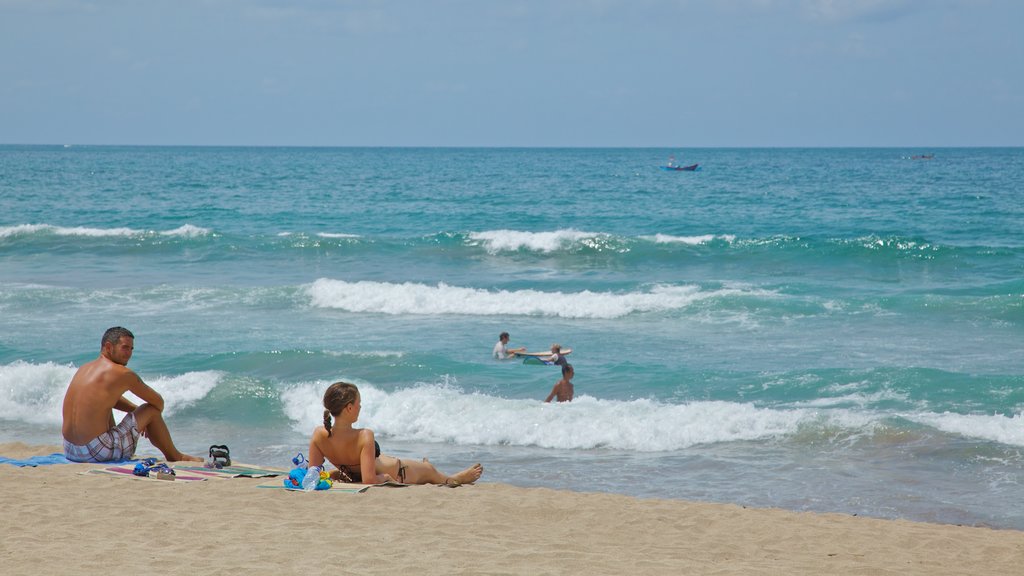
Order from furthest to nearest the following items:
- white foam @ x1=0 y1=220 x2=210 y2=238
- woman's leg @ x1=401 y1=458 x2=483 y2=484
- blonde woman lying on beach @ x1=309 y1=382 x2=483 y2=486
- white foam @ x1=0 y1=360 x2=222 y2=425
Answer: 1. white foam @ x1=0 y1=220 x2=210 y2=238
2. white foam @ x1=0 y1=360 x2=222 y2=425
3. woman's leg @ x1=401 y1=458 x2=483 y2=484
4. blonde woman lying on beach @ x1=309 y1=382 x2=483 y2=486

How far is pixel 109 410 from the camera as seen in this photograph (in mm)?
8805

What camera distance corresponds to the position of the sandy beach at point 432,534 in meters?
6.07

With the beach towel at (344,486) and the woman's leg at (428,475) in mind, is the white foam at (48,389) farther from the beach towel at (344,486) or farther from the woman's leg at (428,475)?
the woman's leg at (428,475)

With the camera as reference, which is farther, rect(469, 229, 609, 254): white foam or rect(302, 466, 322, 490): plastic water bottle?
rect(469, 229, 609, 254): white foam

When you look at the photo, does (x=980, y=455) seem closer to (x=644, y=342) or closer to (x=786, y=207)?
(x=644, y=342)

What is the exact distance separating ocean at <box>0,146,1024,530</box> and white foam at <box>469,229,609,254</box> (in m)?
0.09

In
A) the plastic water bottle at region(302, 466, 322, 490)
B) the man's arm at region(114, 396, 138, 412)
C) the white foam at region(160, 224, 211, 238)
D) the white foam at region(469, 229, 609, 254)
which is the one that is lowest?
the plastic water bottle at region(302, 466, 322, 490)

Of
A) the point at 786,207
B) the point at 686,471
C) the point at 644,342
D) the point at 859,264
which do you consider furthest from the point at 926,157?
the point at 686,471

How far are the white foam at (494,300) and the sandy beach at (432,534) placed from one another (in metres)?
10.9

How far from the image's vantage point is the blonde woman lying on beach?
305 inches

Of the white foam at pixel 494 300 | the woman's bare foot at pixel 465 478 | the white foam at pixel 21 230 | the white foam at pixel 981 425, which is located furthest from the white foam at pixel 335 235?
the woman's bare foot at pixel 465 478

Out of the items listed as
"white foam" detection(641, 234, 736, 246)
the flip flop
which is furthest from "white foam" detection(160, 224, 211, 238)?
the flip flop

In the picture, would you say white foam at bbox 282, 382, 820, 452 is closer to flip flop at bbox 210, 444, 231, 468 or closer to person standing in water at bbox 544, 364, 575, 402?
person standing in water at bbox 544, 364, 575, 402

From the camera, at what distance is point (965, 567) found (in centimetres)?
674
